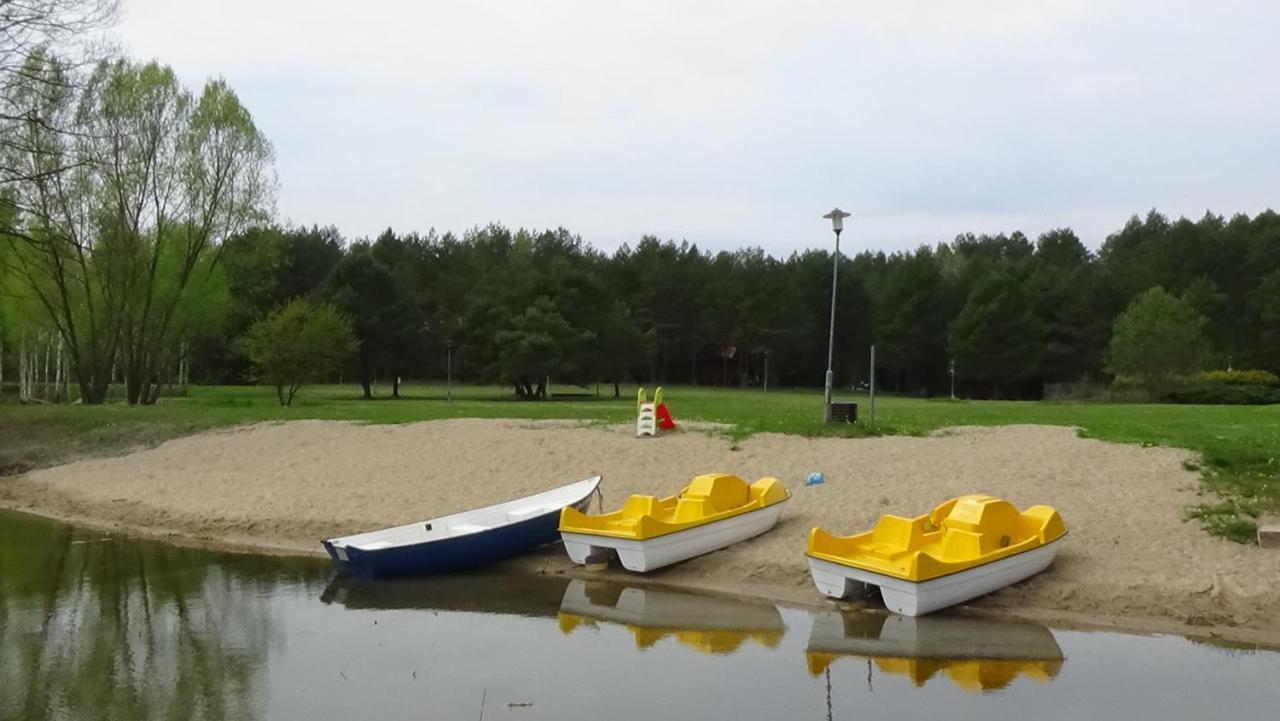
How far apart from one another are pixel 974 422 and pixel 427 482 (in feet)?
38.7

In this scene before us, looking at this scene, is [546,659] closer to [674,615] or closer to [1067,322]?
[674,615]

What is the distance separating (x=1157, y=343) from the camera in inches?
2053

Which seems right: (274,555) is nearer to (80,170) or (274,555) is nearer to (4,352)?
(80,170)

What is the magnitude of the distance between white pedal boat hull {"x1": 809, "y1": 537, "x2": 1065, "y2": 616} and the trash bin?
8753 millimetres

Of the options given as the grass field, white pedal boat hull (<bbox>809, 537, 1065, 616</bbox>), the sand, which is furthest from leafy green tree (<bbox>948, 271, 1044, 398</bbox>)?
white pedal boat hull (<bbox>809, 537, 1065, 616</bbox>)

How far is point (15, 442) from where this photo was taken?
2669 cm

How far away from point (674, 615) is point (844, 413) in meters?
10.3

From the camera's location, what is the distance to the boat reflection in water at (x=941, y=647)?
9695 mm

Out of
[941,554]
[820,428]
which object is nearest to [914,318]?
[820,428]

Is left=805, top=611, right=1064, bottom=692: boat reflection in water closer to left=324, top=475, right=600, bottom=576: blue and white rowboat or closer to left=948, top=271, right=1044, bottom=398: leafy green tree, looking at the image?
left=324, top=475, right=600, bottom=576: blue and white rowboat

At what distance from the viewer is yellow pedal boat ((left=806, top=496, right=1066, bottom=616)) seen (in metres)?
11.3

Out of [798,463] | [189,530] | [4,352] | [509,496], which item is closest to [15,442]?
[189,530]

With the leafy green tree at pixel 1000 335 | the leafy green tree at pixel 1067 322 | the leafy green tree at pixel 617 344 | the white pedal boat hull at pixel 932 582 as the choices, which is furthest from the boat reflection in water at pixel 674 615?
the leafy green tree at pixel 1067 322

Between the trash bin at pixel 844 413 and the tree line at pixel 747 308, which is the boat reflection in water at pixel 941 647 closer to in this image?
the trash bin at pixel 844 413
